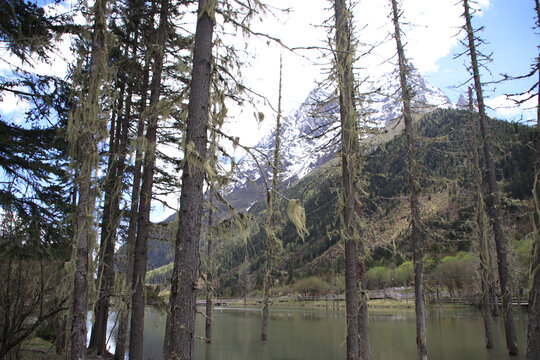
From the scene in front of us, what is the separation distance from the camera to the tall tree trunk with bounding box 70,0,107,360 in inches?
199

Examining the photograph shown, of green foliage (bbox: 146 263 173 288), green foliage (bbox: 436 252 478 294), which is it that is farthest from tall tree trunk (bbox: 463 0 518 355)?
→ green foliage (bbox: 436 252 478 294)

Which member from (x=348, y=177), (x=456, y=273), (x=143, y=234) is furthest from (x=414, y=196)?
(x=456, y=273)

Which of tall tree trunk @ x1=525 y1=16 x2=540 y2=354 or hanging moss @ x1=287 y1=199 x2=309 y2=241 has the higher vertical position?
hanging moss @ x1=287 y1=199 x2=309 y2=241

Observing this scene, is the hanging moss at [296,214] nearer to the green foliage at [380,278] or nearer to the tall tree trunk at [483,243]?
the tall tree trunk at [483,243]

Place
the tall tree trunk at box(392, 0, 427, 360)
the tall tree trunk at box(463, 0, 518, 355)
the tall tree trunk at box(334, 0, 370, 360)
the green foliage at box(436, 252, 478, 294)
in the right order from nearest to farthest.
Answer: the tall tree trunk at box(334, 0, 370, 360) → the tall tree trunk at box(392, 0, 427, 360) → the tall tree trunk at box(463, 0, 518, 355) → the green foliage at box(436, 252, 478, 294)

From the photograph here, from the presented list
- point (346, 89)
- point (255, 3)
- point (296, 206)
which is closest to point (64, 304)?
point (296, 206)

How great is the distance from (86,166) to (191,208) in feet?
8.26

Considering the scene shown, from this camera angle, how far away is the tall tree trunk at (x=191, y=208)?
12.3 ft

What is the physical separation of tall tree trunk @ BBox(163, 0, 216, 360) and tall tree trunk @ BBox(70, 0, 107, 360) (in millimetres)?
1925

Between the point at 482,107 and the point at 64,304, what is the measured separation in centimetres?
1782

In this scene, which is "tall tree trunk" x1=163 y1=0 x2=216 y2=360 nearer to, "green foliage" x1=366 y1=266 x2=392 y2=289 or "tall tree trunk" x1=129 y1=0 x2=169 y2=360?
"tall tree trunk" x1=129 y1=0 x2=169 y2=360

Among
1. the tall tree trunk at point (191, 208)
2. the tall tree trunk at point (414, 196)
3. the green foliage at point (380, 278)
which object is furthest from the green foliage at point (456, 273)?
the tall tree trunk at point (191, 208)

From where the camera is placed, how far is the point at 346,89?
7.82 meters

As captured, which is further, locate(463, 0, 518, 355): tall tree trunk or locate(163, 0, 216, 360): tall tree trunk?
locate(463, 0, 518, 355): tall tree trunk
